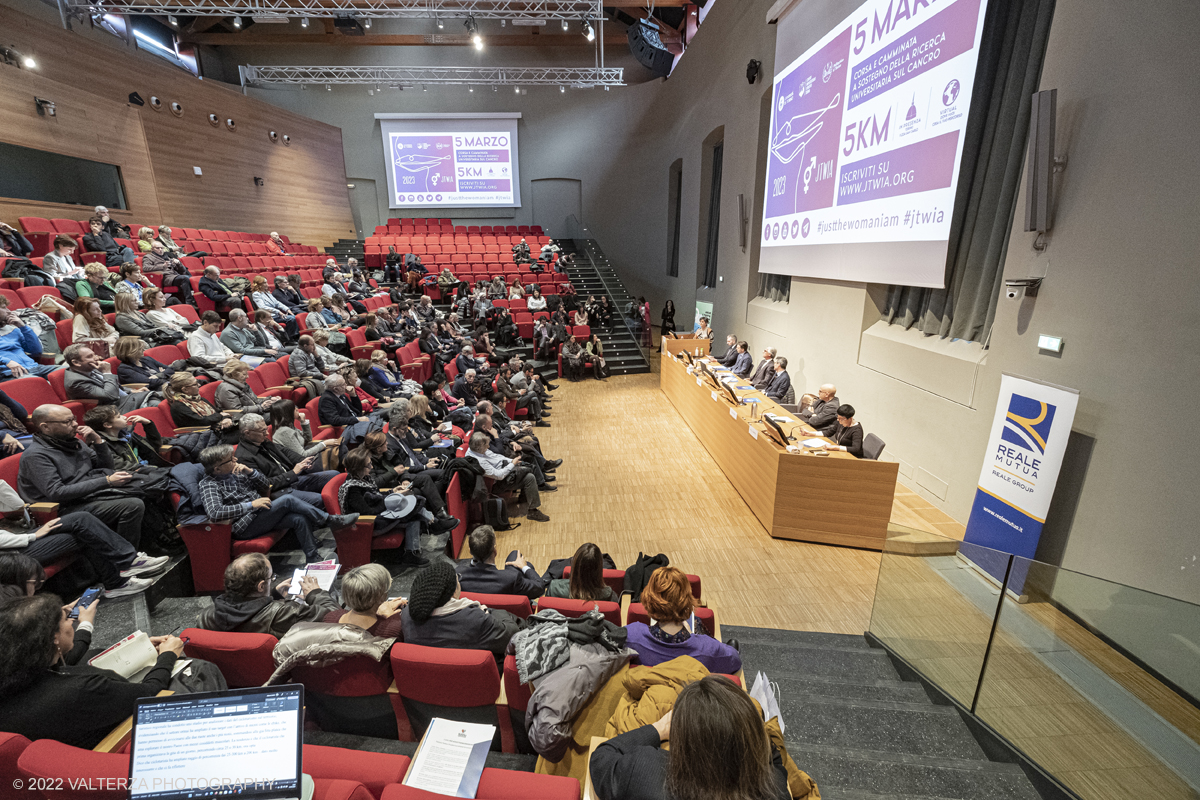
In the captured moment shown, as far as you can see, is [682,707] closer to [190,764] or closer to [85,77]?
[190,764]

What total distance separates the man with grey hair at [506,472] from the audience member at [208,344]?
2645 millimetres

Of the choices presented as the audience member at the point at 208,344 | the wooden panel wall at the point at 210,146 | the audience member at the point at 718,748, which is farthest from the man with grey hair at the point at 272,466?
the wooden panel wall at the point at 210,146

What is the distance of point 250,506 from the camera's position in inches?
124

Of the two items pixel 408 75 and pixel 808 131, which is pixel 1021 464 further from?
pixel 408 75

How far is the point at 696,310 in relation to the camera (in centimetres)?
1228

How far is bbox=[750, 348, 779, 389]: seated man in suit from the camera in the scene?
7.59m

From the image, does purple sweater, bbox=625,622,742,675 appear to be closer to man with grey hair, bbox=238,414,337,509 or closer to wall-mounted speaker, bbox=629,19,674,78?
man with grey hair, bbox=238,414,337,509

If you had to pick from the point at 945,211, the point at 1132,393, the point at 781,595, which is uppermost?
the point at 945,211

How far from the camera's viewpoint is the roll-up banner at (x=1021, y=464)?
128 inches

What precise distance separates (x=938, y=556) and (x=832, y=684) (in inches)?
33.8

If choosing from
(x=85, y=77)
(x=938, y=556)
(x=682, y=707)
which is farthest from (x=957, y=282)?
(x=85, y=77)

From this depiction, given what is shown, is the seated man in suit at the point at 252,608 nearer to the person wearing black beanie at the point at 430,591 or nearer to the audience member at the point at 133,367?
the person wearing black beanie at the point at 430,591

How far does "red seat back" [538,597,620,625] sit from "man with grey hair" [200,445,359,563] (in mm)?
1655

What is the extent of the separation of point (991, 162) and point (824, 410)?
2.46 m
